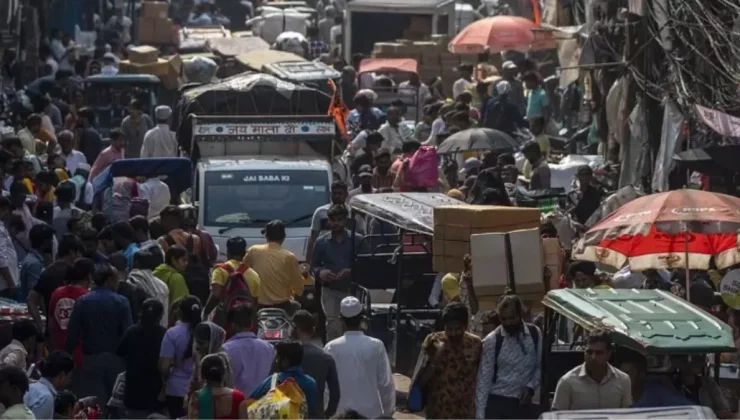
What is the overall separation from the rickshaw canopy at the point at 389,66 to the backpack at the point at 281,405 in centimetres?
2403

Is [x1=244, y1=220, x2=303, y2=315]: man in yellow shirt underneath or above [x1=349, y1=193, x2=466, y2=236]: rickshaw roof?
underneath

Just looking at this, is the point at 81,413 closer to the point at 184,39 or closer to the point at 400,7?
the point at 400,7

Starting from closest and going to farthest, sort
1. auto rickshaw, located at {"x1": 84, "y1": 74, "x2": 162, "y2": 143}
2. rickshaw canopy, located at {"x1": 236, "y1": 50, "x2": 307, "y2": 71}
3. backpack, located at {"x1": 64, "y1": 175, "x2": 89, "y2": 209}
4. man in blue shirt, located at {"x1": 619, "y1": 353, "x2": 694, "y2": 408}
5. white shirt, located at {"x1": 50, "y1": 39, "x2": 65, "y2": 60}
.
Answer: man in blue shirt, located at {"x1": 619, "y1": 353, "x2": 694, "y2": 408} → backpack, located at {"x1": 64, "y1": 175, "x2": 89, "y2": 209} → auto rickshaw, located at {"x1": 84, "y1": 74, "x2": 162, "y2": 143} → rickshaw canopy, located at {"x1": 236, "y1": 50, "x2": 307, "y2": 71} → white shirt, located at {"x1": 50, "y1": 39, "x2": 65, "y2": 60}

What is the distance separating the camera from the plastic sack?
34.7 metres

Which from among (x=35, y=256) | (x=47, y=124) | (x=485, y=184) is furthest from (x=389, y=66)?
(x=35, y=256)

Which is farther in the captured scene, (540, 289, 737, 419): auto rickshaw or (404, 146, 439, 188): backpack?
(404, 146, 439, 188): backpack

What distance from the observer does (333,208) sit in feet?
53.2

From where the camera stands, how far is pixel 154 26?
4572 centimetres

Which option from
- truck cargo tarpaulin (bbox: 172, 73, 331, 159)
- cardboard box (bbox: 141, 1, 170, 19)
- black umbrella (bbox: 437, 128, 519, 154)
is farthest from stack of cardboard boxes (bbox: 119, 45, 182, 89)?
black umbrella (bbox: 437, 128, 519, 154)

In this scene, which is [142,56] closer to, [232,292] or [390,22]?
→ [390,22]

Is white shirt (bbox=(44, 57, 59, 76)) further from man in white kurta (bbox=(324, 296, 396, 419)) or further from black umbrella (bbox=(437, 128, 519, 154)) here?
man in white kurta (bbox=(324, 296, 396, 419))

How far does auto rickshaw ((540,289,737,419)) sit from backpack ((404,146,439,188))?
829 centimetres

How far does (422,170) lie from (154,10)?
26.1 metres

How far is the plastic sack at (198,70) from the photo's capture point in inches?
1367
